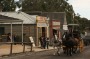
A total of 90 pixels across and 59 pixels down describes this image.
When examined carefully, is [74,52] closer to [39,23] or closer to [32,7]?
[39,23]

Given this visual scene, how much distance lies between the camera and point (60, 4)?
10900cm

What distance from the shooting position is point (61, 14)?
85125mm

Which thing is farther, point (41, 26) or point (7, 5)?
point (7, 5)

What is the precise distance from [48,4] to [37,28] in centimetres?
5424

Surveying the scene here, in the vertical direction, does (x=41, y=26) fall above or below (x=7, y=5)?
below

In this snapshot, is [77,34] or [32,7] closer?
[77,34]

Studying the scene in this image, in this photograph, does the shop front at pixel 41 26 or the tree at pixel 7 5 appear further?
the tree at pixel 7 5

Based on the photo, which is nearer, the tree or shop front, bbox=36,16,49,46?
shop front, bbox=36,16,49,46

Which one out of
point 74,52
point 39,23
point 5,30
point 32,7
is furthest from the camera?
point 32,7

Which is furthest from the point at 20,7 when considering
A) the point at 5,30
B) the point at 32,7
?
the point at 5,30

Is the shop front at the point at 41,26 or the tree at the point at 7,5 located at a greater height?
the tree at the point at 7,5

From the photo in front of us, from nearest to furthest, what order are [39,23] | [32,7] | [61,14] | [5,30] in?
1. [39,23]
2. [5,30]
3. [61,14]
4. [32,7]

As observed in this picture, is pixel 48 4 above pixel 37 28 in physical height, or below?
above

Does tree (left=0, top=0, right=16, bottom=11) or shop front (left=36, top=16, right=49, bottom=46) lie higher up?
tree (left=0, top=0, right=16, bottom=11)
